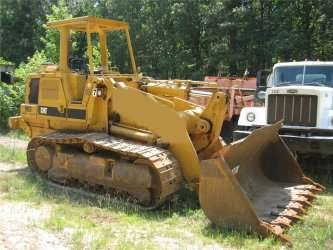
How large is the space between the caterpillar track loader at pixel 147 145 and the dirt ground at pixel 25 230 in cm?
113

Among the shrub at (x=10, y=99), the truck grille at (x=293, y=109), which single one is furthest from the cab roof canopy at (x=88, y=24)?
the shrub at (x=10, y=99)

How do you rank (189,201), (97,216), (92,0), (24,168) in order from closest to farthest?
(97,216) < (189,201) < (24,168) < (92,0)

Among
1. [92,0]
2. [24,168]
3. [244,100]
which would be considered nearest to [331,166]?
[244,100]

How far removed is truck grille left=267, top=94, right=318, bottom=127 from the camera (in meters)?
8.54

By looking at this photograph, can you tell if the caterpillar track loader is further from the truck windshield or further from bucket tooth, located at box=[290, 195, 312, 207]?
the truck windshield

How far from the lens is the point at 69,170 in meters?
7.64

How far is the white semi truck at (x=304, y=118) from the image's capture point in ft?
27.4

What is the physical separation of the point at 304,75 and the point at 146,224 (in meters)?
5.15

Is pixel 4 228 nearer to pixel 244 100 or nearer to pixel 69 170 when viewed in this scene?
pixel 69 170

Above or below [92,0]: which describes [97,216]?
below

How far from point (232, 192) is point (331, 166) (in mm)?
3972

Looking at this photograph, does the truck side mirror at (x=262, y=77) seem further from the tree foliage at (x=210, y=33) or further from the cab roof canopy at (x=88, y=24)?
the tree foliage at (x=210, y=33)

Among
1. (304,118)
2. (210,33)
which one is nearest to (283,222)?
(304,118)

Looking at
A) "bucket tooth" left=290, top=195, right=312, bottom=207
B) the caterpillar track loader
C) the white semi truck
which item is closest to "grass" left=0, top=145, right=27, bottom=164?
the caterpillar track loader
